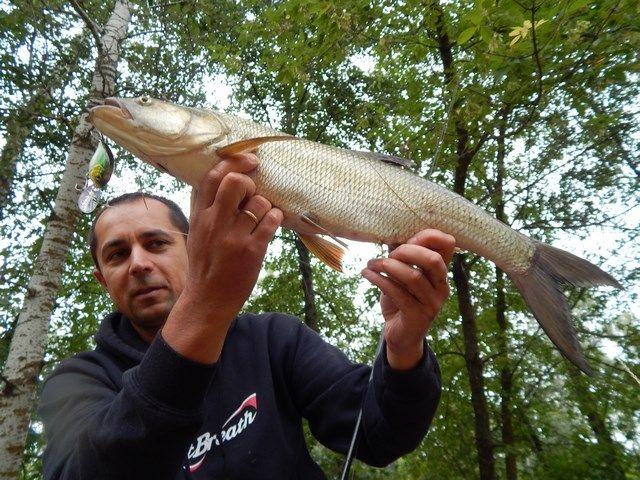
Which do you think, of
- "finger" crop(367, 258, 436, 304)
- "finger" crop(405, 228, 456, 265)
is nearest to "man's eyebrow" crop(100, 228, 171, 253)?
"finger" crop(367, 258, 436, 304)

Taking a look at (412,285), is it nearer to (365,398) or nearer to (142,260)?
(365,398)

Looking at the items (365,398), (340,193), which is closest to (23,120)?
(340,193)

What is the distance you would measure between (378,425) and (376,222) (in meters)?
0.96

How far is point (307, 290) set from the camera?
448 inches

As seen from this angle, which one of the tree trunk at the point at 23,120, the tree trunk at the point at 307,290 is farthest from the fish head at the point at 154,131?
the tree trunk at the point at 307,290

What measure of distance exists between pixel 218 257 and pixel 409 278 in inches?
28.2

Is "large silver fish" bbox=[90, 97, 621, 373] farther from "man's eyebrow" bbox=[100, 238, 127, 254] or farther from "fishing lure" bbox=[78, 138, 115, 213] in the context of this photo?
"man's eyebrow" bbox=[100, 238, 127, 254]

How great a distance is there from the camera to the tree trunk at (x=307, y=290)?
1087 centimetres

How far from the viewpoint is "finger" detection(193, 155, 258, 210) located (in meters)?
1.64

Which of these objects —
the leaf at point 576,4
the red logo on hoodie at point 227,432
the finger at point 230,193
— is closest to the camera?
the finger at point 230,193

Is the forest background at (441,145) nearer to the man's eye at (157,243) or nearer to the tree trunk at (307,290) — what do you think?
the tree trunk at (307,290)

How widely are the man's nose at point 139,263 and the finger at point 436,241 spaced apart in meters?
1.39

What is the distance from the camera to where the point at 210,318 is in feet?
4.81

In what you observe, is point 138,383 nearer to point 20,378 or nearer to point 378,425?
point 378,425
